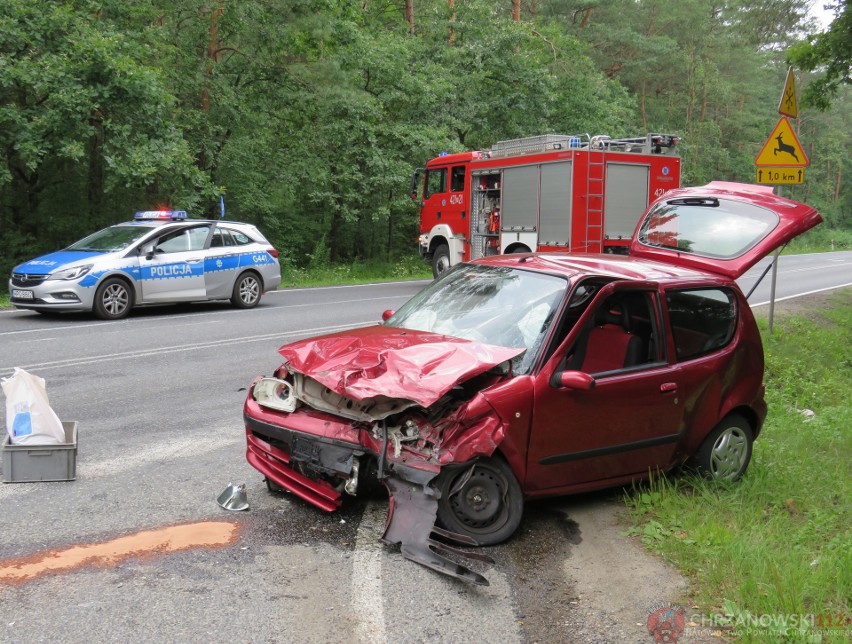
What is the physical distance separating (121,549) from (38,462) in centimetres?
138

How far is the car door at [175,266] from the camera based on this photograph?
13.9m

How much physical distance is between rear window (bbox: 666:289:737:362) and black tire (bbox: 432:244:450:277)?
14.1 meters

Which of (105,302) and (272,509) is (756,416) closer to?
(272,509)

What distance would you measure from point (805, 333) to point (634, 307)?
31.4 feet

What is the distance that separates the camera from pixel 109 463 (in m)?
5.84

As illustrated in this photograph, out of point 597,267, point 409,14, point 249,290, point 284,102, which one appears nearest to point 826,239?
point 409,14

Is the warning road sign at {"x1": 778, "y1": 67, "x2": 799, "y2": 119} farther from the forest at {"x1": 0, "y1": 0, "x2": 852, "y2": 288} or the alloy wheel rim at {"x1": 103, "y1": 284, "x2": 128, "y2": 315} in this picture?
the alloy wheel rim at {"x1": 103, "y1": 284, "x2": 128, "y2": 315}

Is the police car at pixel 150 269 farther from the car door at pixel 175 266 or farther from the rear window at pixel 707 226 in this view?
the rear window at pixel 707 226

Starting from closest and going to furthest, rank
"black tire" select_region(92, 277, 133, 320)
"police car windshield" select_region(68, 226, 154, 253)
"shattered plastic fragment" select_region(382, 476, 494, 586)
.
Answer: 1. "shattered plastic fragment" select_region(382, 476, 494, 586)
2. "black tire" select_region(92, 277, 133, 320)
3. "police car windshield" select_region(68, 226, 154, 253)

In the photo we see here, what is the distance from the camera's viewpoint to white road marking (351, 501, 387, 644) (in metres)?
3.66

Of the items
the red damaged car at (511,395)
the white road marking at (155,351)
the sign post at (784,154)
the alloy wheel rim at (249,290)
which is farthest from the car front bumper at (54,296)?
the sign post at (784,154)

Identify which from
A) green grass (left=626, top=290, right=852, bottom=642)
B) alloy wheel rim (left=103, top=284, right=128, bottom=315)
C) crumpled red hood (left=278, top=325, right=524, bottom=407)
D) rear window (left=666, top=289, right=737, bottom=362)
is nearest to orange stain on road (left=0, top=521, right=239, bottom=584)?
crumpled red hood (left=278, top=325, right=524, bottom=407)

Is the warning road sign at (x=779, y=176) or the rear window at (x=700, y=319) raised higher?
the warning road sign at (x=779, y=176)

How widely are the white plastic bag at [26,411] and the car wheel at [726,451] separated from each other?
4343 millimetres
